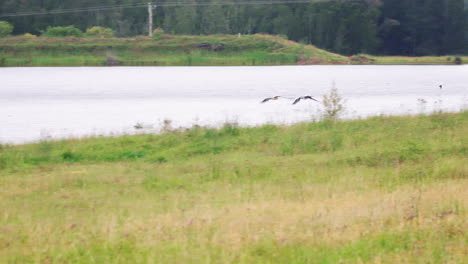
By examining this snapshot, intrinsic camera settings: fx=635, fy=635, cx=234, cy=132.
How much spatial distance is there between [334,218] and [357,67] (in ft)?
159

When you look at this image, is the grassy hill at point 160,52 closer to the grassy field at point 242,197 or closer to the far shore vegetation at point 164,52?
the far shore vegetation at point 164,52

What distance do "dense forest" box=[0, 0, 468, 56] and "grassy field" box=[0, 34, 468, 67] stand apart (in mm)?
8387

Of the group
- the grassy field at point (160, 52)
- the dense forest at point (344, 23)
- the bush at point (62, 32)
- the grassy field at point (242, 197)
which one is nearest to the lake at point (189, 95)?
the grassy field at point (160, 52)

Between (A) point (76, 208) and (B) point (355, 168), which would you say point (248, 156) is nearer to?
(B) point (355, 168)

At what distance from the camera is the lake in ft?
73.0

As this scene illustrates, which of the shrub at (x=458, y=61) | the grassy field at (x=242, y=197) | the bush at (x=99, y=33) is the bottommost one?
the shrub at (x=458, y=61)

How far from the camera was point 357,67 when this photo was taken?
54.2 meters

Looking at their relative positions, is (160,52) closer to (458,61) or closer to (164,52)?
(164,52)

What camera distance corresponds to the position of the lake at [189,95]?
876 inches

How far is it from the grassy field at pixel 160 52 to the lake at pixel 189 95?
10.6 feet

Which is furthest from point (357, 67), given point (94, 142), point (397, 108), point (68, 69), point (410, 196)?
point (410, 196)

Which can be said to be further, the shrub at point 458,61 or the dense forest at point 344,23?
the dense forest at point 344,23

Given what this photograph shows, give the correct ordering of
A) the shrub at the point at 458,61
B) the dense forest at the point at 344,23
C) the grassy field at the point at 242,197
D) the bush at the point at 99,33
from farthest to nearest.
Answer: the dense forest at the point at 344,23 < the bush at the point at 99,33 < the shrub at the point at 458,61 < the grassy field at the point at 242,197

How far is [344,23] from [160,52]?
2102cm
